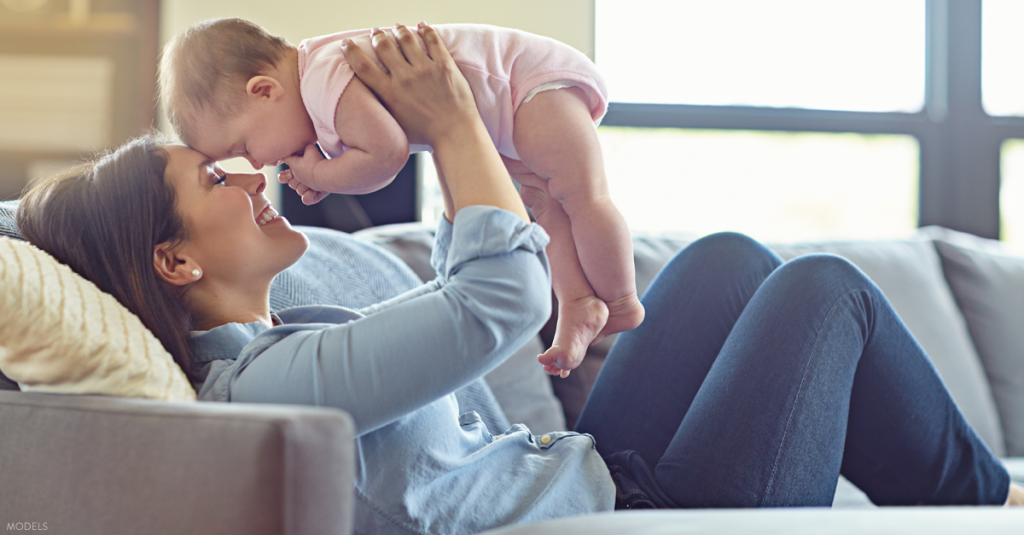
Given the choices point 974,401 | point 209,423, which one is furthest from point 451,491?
point 974,401

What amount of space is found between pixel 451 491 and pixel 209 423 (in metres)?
0.34

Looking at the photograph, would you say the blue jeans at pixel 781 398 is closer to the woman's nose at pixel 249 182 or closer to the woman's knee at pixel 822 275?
the woman's knee at pixel 822 275

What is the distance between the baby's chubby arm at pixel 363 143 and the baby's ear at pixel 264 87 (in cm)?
9

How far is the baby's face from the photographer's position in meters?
0.87

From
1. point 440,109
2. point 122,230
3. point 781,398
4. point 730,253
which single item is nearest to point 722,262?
point 730,253

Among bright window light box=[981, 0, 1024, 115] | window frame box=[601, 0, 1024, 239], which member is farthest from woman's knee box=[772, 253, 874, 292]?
bright window light box=[981, 0, 1024, 115]

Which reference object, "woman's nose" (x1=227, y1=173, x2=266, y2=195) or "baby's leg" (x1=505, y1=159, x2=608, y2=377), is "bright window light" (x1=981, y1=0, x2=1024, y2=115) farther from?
"woman's nose" (x1=227, y1=173, x2=266, y2=195)

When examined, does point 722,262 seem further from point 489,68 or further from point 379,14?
point 379,14

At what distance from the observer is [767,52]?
9.10 feet

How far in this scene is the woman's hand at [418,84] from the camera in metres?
0.81

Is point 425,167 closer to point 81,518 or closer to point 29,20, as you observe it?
point 29,20

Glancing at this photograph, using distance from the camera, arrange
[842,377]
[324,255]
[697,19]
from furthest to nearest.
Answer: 1. [697,19]
2. [324,255]
3. [842,377]

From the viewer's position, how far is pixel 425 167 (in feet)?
7.81

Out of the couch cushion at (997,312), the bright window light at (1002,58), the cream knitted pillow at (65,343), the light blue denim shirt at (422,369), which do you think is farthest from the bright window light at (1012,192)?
the cream knitted pillow at (65,343)
